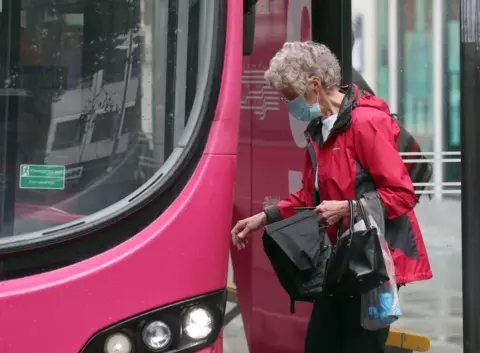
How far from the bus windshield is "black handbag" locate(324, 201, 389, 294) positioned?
0.64 meters

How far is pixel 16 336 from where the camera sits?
7.70 ft

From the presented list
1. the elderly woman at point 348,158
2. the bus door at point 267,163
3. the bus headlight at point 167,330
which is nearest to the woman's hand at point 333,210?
the elderly woman at point 348,158

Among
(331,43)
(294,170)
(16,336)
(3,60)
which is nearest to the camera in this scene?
(16,336)

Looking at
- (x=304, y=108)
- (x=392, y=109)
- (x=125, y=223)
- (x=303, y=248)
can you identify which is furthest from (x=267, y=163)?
(x=125, y=223)

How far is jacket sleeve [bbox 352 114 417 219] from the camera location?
2785 mm

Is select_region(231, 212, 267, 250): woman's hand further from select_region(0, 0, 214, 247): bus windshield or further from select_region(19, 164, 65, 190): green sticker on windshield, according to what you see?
select_region(19, 164, 65, 190): green sticker on windshield

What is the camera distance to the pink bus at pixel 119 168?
2408mm

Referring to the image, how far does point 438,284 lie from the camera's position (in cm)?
434

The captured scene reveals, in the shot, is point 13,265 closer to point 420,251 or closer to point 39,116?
point 39,116

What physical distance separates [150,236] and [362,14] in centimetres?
226

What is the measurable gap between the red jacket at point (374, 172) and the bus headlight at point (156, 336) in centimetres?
80

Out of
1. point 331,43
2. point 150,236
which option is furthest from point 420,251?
point 331,43

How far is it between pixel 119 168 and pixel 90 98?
0.75 ft

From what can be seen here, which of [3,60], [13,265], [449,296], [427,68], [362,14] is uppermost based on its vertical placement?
[362,14]
